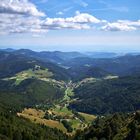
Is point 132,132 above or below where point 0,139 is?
above

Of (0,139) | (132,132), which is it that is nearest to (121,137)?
(132,132)

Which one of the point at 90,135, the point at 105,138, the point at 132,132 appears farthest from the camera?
the point at 90,135

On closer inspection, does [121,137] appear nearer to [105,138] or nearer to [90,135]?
[105,138]

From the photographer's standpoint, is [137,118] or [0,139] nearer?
[137,118]

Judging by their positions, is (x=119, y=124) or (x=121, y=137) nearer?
(x=121, y=137)

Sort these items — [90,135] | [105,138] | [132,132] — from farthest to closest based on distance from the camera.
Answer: [90,135]
[105,138]
[132,132]

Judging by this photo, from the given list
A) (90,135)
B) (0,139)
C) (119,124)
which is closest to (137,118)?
(119,124)

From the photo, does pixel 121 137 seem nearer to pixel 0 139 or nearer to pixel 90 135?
pixel 90 135

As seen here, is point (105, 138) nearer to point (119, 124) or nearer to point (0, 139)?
point (119, 124)

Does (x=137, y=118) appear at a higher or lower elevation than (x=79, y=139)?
higher
